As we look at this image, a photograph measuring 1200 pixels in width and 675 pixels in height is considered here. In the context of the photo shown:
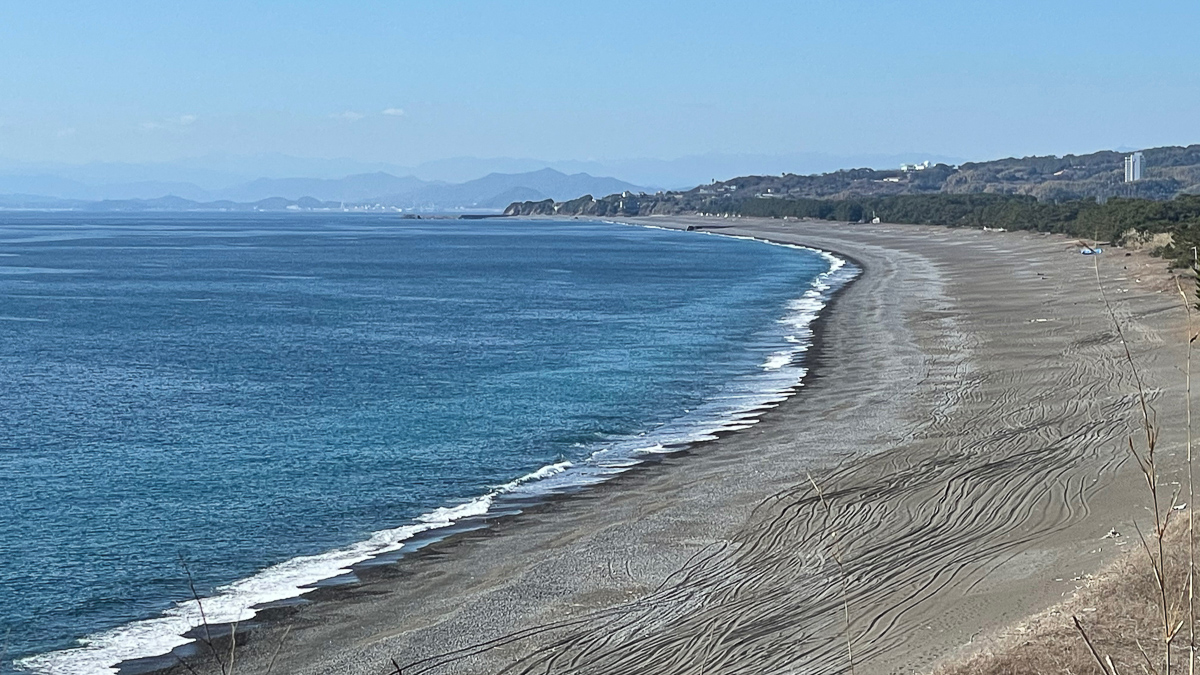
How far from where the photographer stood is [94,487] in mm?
23469

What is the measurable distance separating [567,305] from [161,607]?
47675 mm

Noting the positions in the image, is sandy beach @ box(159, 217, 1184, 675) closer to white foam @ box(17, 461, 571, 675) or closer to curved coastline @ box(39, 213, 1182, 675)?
curved coastline @ box(39, 213, 1182, 675)

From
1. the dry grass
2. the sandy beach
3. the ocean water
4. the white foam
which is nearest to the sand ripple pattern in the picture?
the sandy beach

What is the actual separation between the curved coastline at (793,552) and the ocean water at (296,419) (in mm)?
1644

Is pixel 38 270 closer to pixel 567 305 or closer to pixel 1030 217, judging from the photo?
pixel 567 305

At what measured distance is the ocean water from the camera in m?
18.1

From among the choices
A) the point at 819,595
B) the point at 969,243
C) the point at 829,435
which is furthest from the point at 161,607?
the point at 969,243

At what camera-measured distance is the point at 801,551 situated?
17797 millimetres

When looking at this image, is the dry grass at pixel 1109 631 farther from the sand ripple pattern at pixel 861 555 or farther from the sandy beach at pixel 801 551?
the sand ripple pattern at pixel 861 555

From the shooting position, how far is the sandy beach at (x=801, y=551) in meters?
14.0

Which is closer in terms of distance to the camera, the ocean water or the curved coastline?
the curved coastline

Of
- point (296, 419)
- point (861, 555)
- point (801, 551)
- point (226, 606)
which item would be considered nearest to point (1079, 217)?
point (296, 419)

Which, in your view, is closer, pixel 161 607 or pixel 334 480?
pixel 161 607

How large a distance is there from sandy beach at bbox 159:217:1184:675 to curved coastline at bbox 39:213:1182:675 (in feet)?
0.16
